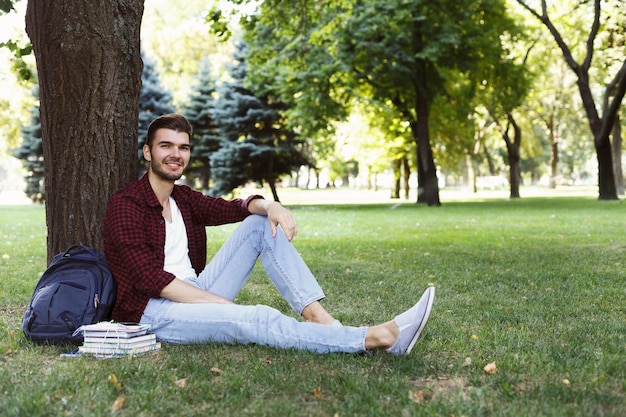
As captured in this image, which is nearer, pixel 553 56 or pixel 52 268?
pixel 52 268

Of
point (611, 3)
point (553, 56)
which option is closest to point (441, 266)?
point (611, 3)

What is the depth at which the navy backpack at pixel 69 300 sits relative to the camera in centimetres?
395

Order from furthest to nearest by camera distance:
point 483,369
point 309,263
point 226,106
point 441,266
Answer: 1. point 226,106
2. point 309,263
3. point 441,266
4. point 483,369

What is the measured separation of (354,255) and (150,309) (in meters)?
5.96

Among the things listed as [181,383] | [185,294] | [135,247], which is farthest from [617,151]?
[181,383]

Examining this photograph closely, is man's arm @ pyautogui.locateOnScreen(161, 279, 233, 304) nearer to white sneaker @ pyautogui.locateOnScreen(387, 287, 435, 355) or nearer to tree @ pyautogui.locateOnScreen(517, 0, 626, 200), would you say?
white sneaker @ pyautogui.locateOnScreen(387, 287, 435, 355)

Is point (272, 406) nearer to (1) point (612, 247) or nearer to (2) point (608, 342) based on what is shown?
(2) point (608, 342)

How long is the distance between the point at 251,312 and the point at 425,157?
22542 mm

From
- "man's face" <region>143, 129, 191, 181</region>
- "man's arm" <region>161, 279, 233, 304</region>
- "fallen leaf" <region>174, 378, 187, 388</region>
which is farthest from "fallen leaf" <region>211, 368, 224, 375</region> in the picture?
"man's face" <region>143, 129, 191, 181</region>

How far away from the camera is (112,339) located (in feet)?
12.6

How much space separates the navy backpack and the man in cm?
10

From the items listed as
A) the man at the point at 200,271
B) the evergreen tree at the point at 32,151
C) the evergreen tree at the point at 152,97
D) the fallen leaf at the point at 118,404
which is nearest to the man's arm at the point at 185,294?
the man at the point at 200,271

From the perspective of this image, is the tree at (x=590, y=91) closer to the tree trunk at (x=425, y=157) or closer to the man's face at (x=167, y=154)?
the tree trunk at (x=425, y=157)

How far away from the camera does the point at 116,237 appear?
4.07 metres
